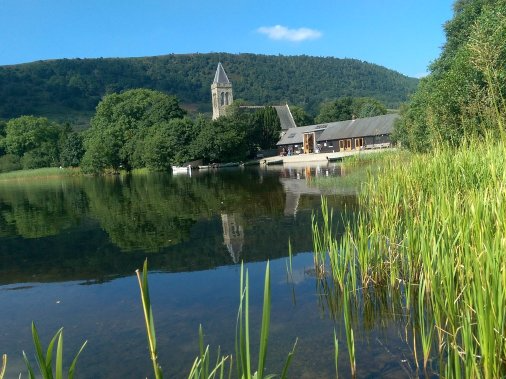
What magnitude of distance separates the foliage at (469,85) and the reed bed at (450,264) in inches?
31.7

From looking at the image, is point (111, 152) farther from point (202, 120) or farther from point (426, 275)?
point (426, 275)

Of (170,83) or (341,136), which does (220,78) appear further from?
(170,83)

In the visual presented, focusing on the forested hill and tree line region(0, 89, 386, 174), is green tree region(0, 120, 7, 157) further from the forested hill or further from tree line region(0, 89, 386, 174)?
the forested hill

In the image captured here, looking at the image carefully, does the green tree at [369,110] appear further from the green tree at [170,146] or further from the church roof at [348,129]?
the green tree at [170,146]

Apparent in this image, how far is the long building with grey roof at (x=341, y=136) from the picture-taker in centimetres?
5453

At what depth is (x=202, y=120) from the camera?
5691 centimetres

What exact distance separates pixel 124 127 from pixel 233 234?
56289 mm

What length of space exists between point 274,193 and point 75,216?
29.5 ft

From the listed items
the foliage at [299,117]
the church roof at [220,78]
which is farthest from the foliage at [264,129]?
the church roof at [220,78]

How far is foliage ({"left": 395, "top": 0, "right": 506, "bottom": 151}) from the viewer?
4.75 meters

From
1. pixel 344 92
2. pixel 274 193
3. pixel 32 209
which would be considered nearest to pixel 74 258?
pixel 274 193

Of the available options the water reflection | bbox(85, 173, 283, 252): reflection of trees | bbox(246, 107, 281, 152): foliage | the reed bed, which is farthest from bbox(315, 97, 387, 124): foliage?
the reed bed

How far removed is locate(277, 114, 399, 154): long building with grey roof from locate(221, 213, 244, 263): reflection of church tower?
3941cm

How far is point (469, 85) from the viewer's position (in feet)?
42.3
